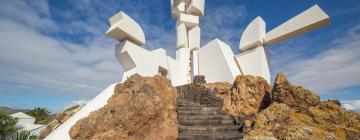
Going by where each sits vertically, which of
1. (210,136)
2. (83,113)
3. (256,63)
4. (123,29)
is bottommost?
(210,136)

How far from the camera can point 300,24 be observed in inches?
487

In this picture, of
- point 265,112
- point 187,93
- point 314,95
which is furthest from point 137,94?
point 314,95

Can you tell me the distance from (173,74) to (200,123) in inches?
406

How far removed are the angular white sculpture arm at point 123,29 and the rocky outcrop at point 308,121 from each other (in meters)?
9.03

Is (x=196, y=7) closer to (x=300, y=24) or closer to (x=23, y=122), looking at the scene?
(x=300, y=24)

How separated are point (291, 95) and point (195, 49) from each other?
1212 cm

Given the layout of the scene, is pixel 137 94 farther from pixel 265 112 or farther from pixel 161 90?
pixel 265 112

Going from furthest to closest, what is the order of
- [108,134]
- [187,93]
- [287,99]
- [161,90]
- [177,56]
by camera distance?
1. [177,56]
2. [187,93]
3. [161,90]
4. [287,99]
5. [108,134]

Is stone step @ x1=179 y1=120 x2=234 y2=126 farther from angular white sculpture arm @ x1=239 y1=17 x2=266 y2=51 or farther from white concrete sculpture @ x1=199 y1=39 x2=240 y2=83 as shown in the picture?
angular white sculpture arm @ x1=239 y1=17 x2=266 y2=51

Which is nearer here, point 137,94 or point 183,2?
point 137,94

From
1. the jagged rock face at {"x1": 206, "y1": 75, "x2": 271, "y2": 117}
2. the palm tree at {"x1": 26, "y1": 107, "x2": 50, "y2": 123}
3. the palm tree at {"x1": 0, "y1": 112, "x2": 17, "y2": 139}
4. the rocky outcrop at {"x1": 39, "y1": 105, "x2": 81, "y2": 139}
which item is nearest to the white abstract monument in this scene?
the rocky outcrop at {"x1": 39, "y1": 105, "x2": 81, "y2": 139}

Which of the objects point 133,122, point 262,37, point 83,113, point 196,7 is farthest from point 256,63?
point 83,113

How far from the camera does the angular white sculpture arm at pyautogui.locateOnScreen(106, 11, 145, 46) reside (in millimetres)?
11927

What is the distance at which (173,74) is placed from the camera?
17125 millimetres
